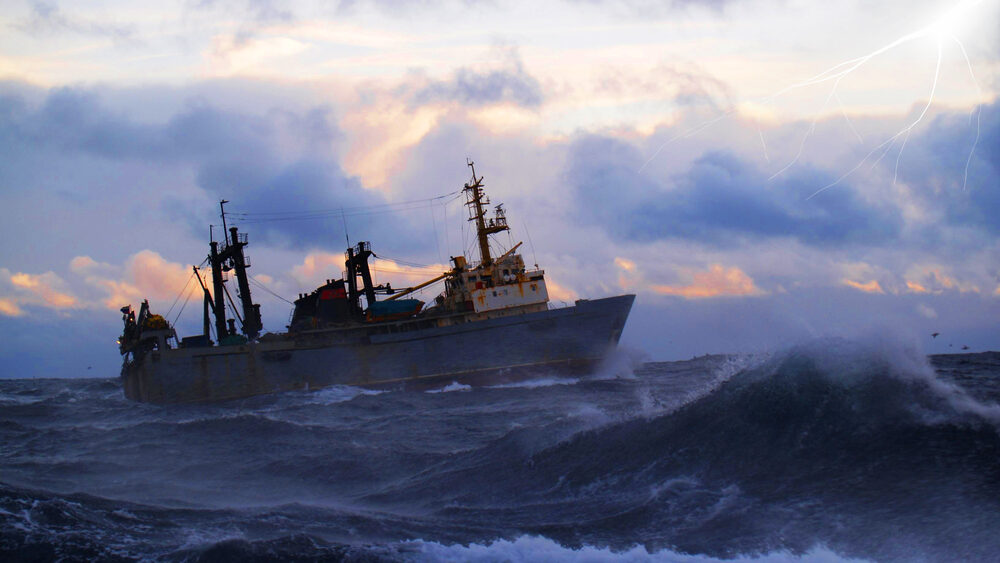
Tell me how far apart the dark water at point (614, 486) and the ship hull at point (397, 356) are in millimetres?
17879

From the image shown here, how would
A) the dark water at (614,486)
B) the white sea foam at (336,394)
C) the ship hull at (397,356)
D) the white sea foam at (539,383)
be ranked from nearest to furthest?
1. the dark water at (614,486)
2. the white sea foam at (336,394)
3. the white sea foam at (539,383)
4. the ship hull at (397,356)

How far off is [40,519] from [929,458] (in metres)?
13.2

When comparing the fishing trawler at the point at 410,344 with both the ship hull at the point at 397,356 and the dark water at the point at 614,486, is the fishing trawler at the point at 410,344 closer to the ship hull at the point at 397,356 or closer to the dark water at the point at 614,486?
the ship hull at the point at 397,356

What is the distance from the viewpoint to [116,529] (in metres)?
9.95

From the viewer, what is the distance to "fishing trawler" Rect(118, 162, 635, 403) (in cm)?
3647

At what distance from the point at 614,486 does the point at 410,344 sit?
27.6 metres

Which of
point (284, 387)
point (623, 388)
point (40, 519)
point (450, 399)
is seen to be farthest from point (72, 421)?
point (623, 388)

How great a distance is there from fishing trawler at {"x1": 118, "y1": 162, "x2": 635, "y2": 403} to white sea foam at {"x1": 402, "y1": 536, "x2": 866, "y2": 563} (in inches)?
1092

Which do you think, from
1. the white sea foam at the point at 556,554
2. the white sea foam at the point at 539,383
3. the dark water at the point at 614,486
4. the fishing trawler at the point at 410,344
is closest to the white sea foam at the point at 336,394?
the fishing trawler at the point at 410,344

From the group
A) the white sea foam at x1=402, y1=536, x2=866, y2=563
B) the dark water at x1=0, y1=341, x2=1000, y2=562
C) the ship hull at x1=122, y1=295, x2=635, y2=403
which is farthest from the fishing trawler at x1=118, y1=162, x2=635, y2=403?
the white sea foam at x1=402, y1=536, x2=866, y2=563

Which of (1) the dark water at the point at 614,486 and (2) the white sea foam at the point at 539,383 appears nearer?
(1) the dark water at the point at 614,486

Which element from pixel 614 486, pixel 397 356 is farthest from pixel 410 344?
pixel 614 486

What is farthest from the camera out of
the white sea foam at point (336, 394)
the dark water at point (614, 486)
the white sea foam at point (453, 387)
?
the white sea foam at point (453, 387)

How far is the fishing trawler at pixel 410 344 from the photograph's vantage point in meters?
36.5
